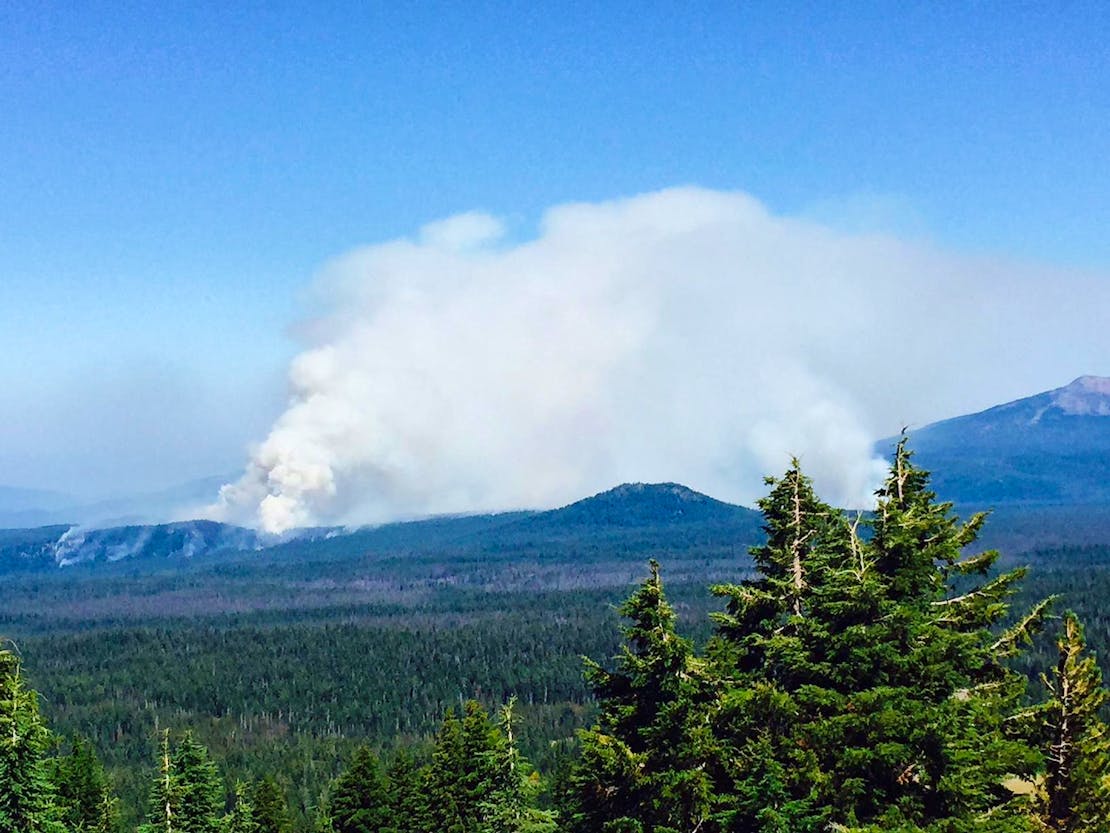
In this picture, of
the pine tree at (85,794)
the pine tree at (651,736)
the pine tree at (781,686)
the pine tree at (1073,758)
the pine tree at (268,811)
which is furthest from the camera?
the pine tree at (268,811)

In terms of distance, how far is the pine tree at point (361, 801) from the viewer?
63.2 meters

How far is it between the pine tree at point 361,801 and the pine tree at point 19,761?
30.6 metres

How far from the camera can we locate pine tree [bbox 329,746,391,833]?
207 feet

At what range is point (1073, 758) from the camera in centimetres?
3025

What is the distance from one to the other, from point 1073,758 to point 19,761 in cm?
3274

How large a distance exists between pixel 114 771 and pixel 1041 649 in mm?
160413

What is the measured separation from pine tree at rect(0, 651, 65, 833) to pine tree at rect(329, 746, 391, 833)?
3063 centimetres

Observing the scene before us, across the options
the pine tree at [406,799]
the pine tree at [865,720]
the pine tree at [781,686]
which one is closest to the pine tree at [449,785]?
the pine tree at [406,799]

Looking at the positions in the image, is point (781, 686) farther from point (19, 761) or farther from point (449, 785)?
point (449, 785)

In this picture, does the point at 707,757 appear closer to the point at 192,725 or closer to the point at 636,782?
the point at 636,782

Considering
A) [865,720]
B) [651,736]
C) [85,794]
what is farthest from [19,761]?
[85,794]

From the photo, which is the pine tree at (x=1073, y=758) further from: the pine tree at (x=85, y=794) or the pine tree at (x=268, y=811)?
the pine tree at (x=85, y=794)

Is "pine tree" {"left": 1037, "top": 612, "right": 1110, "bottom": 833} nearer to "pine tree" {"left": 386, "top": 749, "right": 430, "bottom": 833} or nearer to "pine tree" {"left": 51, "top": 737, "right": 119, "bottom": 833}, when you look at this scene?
"pine tree" {"left": 386, "top": 749, "right": 430, "bottom": 833}

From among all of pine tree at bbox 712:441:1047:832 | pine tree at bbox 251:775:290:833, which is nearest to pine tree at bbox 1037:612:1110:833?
pine tree at bbox 712:441:1047:832
